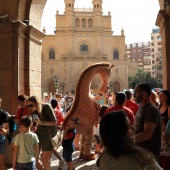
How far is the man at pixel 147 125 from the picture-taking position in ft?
9.75

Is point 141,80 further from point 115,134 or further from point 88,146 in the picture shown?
point 115,134

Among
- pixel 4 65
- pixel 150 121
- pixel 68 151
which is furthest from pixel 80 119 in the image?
pixel 150 121

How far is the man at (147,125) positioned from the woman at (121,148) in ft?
3.88

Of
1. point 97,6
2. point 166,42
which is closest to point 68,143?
point 166,42

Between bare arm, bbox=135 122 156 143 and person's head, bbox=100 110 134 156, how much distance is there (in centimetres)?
118

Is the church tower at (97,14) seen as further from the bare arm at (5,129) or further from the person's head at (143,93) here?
the person's head at (143,93)

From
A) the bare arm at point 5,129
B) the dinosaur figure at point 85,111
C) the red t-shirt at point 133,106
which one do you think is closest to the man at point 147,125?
the bare arm at point 5,129

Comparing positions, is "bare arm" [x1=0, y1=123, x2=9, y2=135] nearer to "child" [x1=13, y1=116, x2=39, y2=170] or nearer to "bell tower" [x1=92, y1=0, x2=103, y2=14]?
"child" [x1=13, y1=116, x2=39, y2=170]

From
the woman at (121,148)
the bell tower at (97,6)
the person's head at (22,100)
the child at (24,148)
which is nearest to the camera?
the woman at (121,148)

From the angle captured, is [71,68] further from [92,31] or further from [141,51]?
[141,51]

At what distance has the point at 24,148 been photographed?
375cm

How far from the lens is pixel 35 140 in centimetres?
384

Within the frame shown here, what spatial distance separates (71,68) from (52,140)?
4295 centimetres

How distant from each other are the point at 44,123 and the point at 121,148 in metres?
2.88
